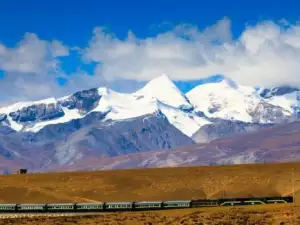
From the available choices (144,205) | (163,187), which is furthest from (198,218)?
(163,187)

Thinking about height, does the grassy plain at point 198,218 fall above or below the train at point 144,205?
below

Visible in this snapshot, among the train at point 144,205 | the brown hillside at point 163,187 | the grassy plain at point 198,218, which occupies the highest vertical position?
the brown hillside at point 163,187

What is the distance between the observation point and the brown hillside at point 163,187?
565 feet

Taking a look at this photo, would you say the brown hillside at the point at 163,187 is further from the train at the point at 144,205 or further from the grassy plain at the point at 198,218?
the grassy plain at the point at 198,218

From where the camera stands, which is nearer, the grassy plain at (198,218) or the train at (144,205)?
the grassy plain at (198,218)

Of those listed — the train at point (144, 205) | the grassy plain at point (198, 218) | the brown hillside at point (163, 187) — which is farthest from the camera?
the brown hillside at point (163, 187)

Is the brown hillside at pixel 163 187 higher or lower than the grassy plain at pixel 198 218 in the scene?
higher

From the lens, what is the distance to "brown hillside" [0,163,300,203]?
172 m

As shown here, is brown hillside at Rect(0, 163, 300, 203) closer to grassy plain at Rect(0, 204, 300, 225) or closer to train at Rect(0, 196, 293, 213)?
train at Rect(0, 196, 293, 213)

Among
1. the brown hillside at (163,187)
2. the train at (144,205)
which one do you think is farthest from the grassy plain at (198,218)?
the brown hillside at (163,187)

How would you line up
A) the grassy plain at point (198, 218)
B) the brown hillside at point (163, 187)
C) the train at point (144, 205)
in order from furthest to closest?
the brown hillside at point (163, 187) → the train at point (144, 205) → the grassy plain at point (198, 218)

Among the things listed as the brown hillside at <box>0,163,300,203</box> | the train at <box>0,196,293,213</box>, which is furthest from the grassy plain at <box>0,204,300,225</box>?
the brown hillside at <box>0,163,300,203</box>

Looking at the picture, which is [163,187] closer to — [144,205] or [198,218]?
[144,205]

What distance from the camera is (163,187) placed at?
604ft
